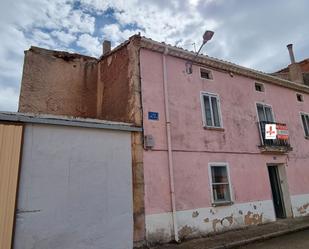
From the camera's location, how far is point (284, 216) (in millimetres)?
11453

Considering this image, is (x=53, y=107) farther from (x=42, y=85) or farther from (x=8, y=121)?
(x=8, y=121)

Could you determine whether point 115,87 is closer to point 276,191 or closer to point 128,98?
point 128,98

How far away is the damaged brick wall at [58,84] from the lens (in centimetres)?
900

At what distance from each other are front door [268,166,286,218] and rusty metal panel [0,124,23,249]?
35.4 feet

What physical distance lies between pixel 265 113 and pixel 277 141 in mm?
1470

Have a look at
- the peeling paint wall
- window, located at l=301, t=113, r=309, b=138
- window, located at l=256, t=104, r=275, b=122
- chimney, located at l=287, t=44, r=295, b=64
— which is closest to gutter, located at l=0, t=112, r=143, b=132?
the peeling paint wall

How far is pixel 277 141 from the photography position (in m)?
11.6

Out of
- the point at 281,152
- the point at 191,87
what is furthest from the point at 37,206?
the point at 281,152

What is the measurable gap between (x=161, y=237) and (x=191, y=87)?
542cm

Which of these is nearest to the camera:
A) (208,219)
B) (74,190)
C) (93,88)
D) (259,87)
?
(74,190)

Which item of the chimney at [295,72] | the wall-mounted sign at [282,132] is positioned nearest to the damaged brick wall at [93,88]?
the wall-mounted sign at [282,132]

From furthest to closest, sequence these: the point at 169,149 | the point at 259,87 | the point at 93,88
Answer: the point at 259,87
the point at 93,88
the point at 169,149

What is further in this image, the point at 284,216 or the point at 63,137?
the point at 284,216

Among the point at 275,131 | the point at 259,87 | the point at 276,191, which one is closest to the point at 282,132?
the point at 275,131
